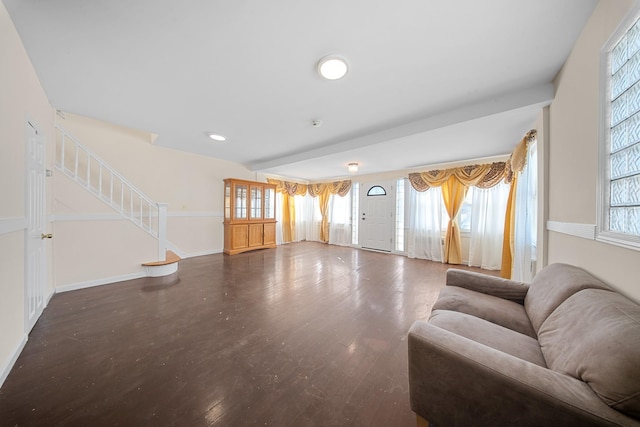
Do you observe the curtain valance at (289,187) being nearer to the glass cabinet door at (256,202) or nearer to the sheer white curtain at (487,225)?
the glass cabinet door at (256,202)

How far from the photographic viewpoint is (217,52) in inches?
64.1

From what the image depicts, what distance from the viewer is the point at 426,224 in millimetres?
4699

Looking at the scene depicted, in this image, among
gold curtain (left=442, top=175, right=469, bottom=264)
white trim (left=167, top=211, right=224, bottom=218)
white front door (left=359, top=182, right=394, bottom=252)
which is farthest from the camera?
white front door (left=359, top=182, right=394, bottom=252)

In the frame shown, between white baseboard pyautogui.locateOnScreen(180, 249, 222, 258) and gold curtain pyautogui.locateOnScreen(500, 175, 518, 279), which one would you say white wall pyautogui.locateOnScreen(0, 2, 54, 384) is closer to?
white baseboard pyautogui.locateOnScreen(180, 249, 222, 258)

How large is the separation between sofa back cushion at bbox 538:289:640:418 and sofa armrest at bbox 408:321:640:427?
0.05 metres

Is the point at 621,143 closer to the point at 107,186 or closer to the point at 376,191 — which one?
the point at 376,191

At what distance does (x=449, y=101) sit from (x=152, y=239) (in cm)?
457

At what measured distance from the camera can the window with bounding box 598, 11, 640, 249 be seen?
3.23 feet

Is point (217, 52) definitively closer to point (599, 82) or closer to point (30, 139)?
point (30, 139)

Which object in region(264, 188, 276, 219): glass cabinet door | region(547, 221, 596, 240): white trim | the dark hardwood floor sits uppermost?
region(264, 188, 276, 219): glass cabinet door

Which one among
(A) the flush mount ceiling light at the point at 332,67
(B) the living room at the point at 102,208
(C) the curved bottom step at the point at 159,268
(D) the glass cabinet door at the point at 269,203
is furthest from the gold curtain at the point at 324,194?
(A) the flush mount ceiling light at the point at 332,67

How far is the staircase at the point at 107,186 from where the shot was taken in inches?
114

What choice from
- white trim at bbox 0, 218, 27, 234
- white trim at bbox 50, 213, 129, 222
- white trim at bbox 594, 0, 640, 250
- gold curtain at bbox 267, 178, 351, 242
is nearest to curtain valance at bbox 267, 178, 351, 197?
gold curtain at bbox 267, 178, 351, 242

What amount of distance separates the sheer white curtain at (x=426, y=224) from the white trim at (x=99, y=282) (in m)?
5.22
